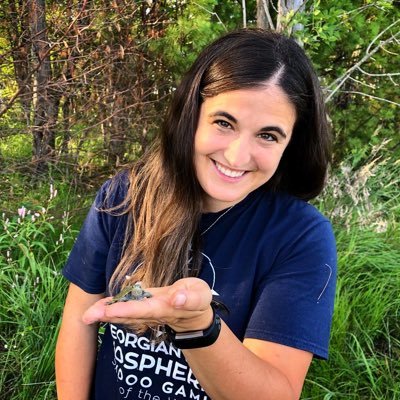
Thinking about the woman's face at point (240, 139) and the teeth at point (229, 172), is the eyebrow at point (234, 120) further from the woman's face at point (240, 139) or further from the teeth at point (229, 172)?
the teeth at point (229, 172)

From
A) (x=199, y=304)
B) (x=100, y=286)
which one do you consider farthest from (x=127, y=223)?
(x=199, y=304)

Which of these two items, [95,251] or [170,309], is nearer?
[170,309]

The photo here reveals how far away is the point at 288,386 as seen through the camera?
3.76 feet

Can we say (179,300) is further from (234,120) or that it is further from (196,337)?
(234,120)

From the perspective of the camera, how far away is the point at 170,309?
0.90 m

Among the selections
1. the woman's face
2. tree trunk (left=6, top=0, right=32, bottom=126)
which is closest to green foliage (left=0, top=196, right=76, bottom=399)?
tree trunk (left=6, top=0, right=32, bottom=126)

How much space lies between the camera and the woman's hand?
0.89m

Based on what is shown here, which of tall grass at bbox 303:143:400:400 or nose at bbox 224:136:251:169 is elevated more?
nose at bbox 224:136:251:169

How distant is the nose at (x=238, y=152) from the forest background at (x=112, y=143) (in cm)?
138

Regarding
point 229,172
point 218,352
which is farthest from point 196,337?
point 229,172

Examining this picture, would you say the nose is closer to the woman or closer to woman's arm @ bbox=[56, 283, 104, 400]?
the woman

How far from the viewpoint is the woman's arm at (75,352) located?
152 cm

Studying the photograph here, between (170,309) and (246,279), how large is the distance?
0.43 m

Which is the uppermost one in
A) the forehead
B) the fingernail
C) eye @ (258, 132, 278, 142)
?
the forehead
